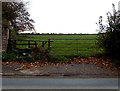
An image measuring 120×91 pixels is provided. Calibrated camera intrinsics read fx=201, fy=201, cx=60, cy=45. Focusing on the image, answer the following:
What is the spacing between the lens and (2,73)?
27.1 feet

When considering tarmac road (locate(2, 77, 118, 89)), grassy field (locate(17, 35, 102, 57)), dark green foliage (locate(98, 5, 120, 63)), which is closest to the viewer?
tarmac road (locate(2, 77, 118, 89))

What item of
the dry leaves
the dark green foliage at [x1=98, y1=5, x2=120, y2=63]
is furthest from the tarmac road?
the dark green foliage at [x1=98, y1=5, x2=120, y2=63]

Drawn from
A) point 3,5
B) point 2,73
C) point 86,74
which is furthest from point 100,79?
point 3,5

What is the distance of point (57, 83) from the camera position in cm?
703

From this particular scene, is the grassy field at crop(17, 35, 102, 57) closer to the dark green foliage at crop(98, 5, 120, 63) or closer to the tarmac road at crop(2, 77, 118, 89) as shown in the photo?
the dark green foliage at crop(98, 5, 120, 63)

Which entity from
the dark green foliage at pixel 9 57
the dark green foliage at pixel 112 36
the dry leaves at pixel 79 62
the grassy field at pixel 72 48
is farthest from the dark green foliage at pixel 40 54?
the dark green foliage at pixel 112 36

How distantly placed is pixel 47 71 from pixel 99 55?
4565 mm

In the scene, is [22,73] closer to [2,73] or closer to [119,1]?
[2,73]

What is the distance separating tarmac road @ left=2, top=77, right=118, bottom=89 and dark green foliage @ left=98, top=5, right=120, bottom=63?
3.41 meters

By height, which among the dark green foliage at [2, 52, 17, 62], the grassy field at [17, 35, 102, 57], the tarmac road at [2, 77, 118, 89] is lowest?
the tarmac road at [2, 77, 118, 89]

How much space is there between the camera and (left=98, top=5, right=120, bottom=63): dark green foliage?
10609mm

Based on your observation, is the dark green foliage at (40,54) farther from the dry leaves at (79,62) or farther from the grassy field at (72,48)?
the dry leaves at (79,62)

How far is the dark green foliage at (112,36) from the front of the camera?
1061cm

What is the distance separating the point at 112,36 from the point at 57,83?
16.4 feet
